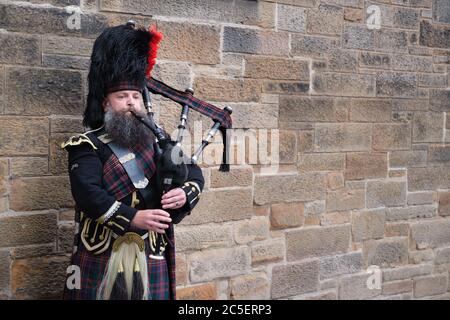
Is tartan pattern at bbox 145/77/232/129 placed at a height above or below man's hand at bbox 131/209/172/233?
above

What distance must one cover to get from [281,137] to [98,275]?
1.79 m

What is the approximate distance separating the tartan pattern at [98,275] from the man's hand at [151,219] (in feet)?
0.55

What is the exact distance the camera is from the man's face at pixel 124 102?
2.87 metres

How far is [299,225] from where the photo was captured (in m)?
4.33

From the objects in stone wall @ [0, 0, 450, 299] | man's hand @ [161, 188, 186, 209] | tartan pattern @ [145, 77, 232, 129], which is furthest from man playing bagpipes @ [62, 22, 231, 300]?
stone wall @ [0, 0, 450, 299]

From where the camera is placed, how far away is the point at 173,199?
2.78 m

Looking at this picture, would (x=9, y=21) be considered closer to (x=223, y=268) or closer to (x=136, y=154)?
(x=136, y=154)

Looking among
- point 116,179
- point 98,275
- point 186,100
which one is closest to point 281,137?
point 186,100

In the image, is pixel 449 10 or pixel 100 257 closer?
pixel 100 257

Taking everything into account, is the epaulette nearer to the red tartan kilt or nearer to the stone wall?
the red tartan kilt

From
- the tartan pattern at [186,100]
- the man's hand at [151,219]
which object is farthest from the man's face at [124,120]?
the man's hand at [151,219]

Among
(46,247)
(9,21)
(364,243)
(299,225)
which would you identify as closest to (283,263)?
(299,225)

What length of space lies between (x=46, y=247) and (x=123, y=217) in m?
0.86

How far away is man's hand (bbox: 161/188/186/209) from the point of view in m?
2.77
